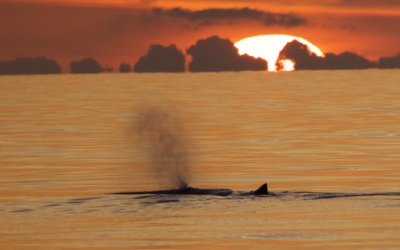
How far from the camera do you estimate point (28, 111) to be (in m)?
67.5

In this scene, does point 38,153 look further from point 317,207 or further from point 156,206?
point 317,207

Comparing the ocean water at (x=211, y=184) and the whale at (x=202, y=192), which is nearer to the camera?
the ocean water at (x=211, y=184)

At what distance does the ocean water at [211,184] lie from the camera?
671 inches

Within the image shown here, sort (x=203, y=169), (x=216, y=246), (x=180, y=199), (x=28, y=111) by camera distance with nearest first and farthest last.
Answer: (x=216, y=246), (x=180, y=199), (x=203, y=169), (x=28, y=111)

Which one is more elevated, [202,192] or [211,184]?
[202,192]

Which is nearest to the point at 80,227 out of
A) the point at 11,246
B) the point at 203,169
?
the point at 11,246

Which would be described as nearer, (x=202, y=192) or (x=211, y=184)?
(x=202, y=192)

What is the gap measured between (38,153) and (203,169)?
9.78m

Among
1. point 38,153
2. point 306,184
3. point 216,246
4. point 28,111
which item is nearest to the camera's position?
point 216,246

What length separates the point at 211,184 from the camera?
27.0 meters

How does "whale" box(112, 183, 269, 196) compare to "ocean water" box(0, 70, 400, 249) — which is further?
"whale" box(112, 183, 269, 196)

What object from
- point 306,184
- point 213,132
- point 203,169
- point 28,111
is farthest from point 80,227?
point 28,111

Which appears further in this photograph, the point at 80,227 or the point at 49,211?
the point at 49,211

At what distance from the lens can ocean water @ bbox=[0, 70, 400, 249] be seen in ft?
55.9
